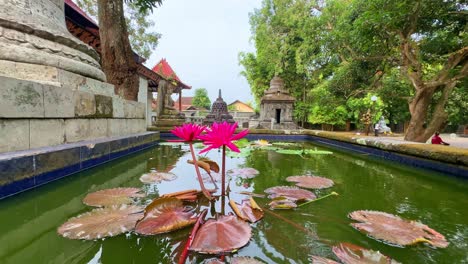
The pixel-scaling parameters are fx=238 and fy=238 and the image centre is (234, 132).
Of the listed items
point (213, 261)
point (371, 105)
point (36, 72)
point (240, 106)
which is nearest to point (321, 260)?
point (213, 261)

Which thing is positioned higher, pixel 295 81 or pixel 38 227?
pixel 295 81

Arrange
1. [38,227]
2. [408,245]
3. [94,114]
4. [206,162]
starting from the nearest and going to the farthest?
[408,245], [38,227], [206,162], [94,114]

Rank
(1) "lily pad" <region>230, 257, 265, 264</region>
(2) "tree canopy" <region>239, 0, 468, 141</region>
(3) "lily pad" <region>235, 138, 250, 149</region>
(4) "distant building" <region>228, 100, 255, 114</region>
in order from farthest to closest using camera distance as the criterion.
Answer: (4) "distant building" <region>228, 100, 255, 114</region> < (3) "lily pad" <region>235, 138, 250, 149</region> < (2) "tree canopy" <region>239, 0, 468, 141</region> < (1) "lily pad" <region>230, 257, 265, 264</region>

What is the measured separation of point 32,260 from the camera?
2.80 ft

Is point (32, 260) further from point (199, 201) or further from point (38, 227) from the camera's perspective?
point (199, 201)

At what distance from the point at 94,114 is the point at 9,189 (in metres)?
A: 1.59

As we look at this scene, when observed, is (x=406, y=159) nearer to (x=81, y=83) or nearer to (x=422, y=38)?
(x=422, y=38)

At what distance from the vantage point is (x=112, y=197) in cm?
148

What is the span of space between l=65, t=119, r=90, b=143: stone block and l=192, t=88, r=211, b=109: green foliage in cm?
3501

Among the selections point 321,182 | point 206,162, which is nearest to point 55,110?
point 206,162

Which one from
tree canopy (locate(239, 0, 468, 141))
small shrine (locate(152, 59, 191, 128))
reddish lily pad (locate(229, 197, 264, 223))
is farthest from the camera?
small shrine (locate(152, 59, 191, 128))

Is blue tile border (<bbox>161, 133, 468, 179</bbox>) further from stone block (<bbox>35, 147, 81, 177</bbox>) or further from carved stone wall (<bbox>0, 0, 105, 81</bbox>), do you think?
carved stone wall (<bbox>0, 0, 105, 81</bbox>)

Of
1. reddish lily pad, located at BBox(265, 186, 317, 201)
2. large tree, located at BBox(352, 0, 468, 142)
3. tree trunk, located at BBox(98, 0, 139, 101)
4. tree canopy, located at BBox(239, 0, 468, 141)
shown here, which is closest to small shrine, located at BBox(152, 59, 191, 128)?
tree trunk, located at BBox(98, 0, 139, 101)

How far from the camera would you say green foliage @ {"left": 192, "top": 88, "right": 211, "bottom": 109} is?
37844 millimetres
